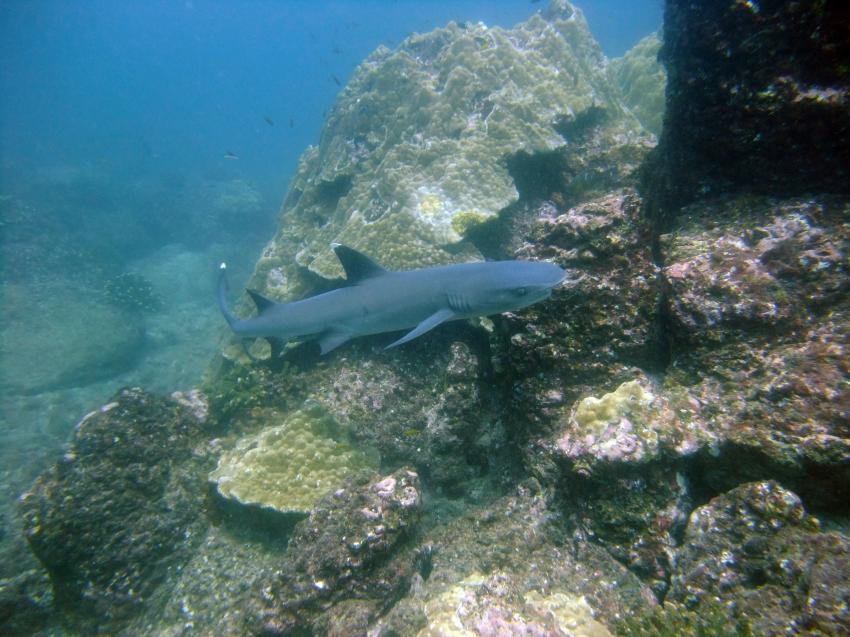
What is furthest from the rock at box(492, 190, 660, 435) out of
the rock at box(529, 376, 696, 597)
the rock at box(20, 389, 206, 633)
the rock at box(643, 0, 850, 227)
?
the rock at box(20, 389, 206, 633)

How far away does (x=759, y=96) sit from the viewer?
3006 millimetres

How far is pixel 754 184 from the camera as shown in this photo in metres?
3.31

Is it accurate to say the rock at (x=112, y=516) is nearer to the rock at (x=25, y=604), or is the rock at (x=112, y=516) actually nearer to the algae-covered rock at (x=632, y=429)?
the rock at (x=25, y=604)

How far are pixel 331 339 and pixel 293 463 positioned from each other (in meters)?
1.81

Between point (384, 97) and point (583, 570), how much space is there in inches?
367

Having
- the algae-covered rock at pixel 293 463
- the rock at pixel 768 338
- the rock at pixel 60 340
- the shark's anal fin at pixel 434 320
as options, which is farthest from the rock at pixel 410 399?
the rock at pixel 60 340

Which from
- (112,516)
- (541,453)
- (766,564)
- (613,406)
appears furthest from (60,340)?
(766,564)

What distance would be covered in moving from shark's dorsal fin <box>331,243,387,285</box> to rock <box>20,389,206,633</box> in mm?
3765

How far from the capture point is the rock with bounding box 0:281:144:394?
13.8 metres

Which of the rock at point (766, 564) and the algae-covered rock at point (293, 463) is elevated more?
the algae-covered rock at point (293, 463)

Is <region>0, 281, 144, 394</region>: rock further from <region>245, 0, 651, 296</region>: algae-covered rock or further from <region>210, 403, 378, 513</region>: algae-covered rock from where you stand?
<region>210, 403, 378, 513</region>: algae-covered rock

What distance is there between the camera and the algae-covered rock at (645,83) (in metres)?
11.1

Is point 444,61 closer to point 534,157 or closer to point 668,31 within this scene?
point 534,157

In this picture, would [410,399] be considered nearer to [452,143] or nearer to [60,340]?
[452,143]
